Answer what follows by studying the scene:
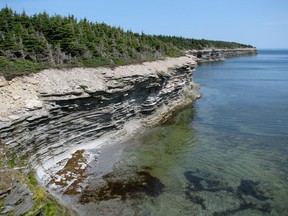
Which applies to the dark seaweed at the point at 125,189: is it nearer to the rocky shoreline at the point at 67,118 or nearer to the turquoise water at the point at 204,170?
the turquoise water at the point at 204,170

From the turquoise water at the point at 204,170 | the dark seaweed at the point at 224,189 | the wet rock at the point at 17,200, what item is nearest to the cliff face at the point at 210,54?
the turquoise water at the point at 204,170

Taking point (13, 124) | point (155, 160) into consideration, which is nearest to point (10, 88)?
point (13, 124)

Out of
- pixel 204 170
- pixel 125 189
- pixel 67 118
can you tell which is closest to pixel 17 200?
pixel 125 189

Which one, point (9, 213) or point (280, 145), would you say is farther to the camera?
point (280, 145)

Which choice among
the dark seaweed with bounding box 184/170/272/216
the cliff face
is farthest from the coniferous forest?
the cliff face

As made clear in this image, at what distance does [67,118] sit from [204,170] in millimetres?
10376

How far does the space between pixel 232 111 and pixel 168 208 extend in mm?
25450

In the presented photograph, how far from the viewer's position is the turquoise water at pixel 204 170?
59.0ft

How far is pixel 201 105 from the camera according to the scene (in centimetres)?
4388

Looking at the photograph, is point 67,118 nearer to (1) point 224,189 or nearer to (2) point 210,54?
(1) point 224,189

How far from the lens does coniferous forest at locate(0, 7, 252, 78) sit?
2613cm

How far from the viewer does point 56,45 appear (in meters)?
30.7

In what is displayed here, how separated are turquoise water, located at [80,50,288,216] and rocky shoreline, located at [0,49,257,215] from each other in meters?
2.30

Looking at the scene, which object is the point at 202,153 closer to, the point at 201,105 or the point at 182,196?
the point at 182,196
